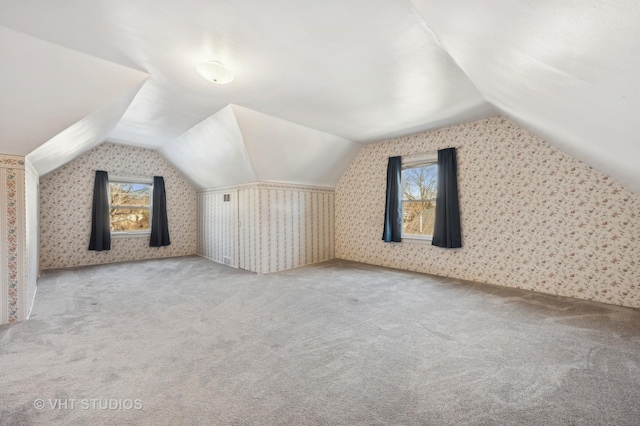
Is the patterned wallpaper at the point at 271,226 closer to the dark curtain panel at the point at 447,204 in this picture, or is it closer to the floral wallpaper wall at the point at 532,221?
the floral wallpaper wall at the point at 532,221

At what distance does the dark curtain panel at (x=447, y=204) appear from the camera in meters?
3.99

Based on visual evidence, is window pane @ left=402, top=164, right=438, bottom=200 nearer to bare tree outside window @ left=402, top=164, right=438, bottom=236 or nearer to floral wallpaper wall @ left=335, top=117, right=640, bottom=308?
bare tree outside window @ left=402, top=164, right=438, bottom=236

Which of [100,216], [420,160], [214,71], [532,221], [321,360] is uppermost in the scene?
[214,71]

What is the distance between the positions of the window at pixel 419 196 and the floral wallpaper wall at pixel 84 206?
5121 millimetres

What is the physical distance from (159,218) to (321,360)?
539cm

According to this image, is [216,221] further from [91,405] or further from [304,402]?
[304,402]

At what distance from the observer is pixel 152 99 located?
10.6ft

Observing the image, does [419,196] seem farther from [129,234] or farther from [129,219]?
[129,219]

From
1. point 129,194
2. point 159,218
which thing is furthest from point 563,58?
point 129,194

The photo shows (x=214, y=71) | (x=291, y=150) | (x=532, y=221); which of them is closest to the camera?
(x=214, y=71)

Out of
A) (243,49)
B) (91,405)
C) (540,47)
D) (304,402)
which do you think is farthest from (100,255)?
(540,47)

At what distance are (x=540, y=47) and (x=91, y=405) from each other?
9.90ft

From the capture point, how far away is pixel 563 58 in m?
1.34

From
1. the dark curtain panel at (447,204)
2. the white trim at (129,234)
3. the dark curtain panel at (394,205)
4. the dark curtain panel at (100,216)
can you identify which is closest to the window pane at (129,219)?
the white trim at (129,234)
